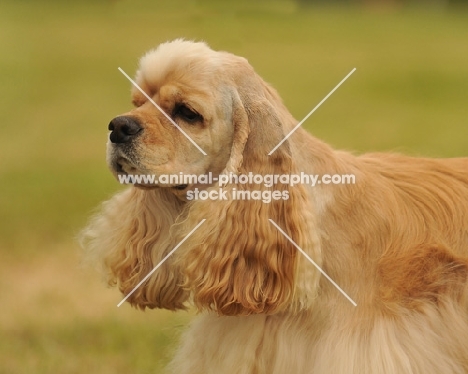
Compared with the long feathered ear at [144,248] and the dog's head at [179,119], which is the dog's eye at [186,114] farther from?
the long feathered ear at [144,248]

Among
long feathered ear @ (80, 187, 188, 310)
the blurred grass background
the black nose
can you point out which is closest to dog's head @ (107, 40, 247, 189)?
the black nose

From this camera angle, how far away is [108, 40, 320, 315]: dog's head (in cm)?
291

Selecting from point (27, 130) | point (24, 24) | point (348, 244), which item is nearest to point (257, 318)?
point (348, 244)

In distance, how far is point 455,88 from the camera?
13.3 m

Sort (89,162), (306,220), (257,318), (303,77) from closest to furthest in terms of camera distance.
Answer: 1. (306,220)
2. (257,318)
3. (89,162)
4. (303,77)

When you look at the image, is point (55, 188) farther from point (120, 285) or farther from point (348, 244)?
point (348, 244)

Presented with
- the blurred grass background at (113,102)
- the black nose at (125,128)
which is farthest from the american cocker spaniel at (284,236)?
the blurred grass background at (113,102)

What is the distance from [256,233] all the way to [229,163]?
0.26 m

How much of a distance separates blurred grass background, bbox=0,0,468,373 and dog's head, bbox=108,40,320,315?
923 mm

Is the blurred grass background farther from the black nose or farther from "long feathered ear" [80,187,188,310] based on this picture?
the black nose

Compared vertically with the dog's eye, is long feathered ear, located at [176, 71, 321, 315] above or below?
below

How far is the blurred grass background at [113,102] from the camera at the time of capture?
15.6ft

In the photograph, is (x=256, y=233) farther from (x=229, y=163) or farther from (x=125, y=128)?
(x=125, y=128)

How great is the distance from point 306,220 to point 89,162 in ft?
20.0
